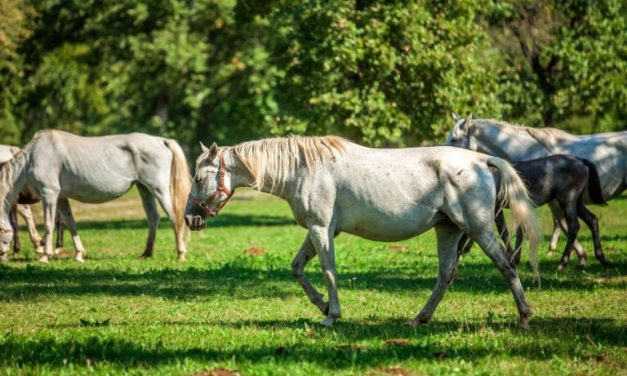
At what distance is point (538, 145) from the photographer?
1510 cm

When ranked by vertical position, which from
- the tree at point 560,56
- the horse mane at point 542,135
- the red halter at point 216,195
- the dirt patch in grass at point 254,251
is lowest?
the dirt patch in grass at point 254,251

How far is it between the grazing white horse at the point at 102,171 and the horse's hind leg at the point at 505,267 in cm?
903

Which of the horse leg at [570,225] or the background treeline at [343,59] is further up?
the background treeline at [343,59]

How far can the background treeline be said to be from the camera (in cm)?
2517

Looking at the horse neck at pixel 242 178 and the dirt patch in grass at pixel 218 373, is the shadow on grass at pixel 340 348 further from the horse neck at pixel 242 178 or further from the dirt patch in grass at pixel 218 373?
the horse neck at pixel 242 178

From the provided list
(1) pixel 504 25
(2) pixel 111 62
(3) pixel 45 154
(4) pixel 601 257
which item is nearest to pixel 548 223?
(1) pixel 504 25

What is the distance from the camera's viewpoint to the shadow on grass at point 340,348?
7.21m

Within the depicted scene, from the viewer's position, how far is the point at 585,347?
769 centimetres

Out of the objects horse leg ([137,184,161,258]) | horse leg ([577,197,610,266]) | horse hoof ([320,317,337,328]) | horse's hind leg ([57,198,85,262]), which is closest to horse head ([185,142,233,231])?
horse hoof ([320,317,337,328])

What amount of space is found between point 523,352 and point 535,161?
6.65m

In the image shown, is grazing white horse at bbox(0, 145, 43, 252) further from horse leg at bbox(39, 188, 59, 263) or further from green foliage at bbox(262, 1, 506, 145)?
green foliage at bbox(262, 1, 506, 145)

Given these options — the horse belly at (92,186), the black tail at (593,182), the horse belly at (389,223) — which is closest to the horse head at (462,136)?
the black tail at (593,182)

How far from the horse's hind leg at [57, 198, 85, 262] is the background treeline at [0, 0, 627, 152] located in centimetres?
902

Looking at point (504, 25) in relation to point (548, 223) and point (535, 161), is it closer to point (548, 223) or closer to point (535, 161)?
point (548, 223)
